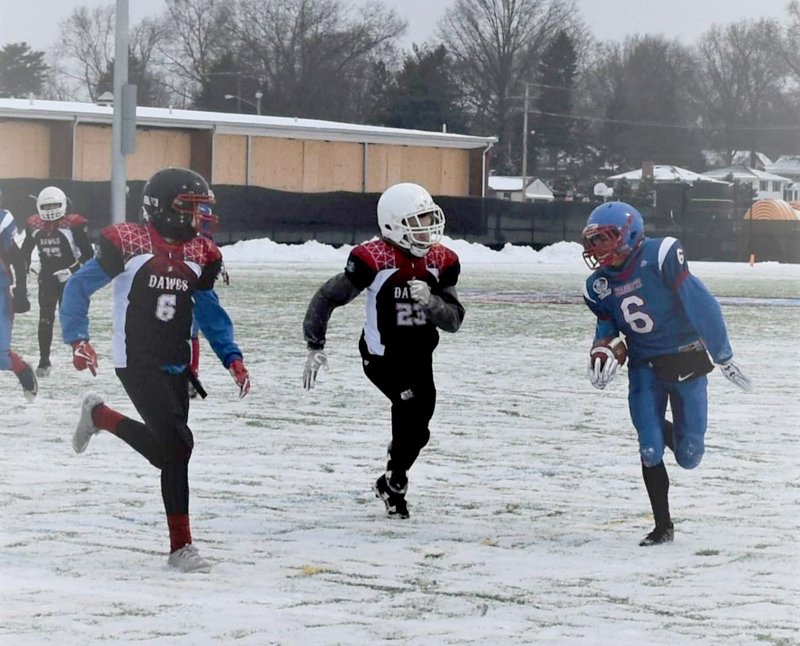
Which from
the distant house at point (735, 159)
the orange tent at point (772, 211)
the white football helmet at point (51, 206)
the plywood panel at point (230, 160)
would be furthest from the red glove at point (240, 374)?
the distant house at point (735, 159)

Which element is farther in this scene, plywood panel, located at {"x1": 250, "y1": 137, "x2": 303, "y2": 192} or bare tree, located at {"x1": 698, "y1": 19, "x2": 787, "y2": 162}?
bare tree, located at {"x1": 698, "y1": 19, "x2": 787, "y2": 162}

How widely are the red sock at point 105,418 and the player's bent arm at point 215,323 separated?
1.70ft

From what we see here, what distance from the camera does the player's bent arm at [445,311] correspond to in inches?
276

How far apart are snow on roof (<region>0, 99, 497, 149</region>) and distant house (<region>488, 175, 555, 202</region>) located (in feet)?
124

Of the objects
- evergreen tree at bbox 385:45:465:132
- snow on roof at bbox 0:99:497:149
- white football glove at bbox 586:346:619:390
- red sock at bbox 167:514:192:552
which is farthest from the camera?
evergreen tree at bbox 385:45:465:132

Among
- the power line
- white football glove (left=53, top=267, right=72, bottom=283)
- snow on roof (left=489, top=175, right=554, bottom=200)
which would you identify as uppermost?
the power line

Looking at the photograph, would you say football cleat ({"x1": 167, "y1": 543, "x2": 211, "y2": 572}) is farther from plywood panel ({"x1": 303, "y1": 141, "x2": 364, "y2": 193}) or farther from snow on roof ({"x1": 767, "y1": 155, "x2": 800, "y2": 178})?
snow on roof ({"x1": 767, "y1": 155, "x2": 800, "y2": 178})

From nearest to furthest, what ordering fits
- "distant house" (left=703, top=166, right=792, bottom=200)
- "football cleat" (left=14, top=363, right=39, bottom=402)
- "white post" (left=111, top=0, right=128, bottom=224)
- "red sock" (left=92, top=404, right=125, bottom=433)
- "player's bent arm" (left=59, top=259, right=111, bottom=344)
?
"player's bent arm" (left=59, top=259, right=111, bottom=344) → "red sock" (left=92, top=404, right=125, bottom=433) → "football cleat" (left=14, top=363, right=39, bottom=402) → "white post" (left=111, top=0, right=128, bottom=224) → "distant house" (left=703, top=166, right=792, bottom=200)

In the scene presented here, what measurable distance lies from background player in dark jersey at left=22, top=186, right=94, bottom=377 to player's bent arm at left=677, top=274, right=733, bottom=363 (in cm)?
742

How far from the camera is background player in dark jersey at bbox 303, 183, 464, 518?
7.07 meters

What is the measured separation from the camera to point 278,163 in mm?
46312

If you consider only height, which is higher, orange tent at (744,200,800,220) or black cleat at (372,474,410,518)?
orange tent at (744,200,800,220)

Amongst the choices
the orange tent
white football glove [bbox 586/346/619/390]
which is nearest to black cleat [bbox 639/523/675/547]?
white football glove [bbox 586/346/619/390]

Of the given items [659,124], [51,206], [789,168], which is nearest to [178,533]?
[51,206]
